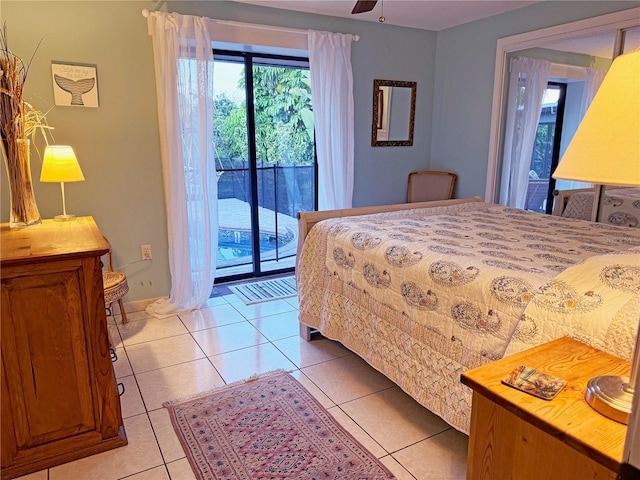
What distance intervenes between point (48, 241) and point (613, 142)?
1.98 m

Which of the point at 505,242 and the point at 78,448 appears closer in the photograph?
the point at 78,448

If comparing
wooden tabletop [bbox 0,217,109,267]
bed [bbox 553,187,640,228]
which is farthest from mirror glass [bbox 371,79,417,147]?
wooden tabletop [bbox 0,217,109,267]

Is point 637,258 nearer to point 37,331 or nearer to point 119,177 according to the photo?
point 37,331

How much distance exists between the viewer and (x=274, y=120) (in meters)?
4.02

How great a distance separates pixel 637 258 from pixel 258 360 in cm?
197

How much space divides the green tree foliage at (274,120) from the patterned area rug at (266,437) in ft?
7.51

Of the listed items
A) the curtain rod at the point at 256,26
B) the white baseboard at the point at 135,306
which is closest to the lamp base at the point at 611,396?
the white baseboard at the point at 135,306

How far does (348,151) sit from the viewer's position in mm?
3924

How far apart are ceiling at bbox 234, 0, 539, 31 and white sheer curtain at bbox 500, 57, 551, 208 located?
0.47 meters

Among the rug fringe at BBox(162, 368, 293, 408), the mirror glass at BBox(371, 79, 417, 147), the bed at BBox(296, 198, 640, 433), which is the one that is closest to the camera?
the bed at BBox(296, 198, 640, 433)

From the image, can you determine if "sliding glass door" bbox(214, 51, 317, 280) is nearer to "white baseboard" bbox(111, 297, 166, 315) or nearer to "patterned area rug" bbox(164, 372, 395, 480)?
"white baseboard" bbox(111, 297, 166, 315)

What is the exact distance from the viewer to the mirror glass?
4109mm

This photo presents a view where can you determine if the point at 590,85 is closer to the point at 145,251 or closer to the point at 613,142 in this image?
the point at 613,142

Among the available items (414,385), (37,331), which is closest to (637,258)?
(414,385)
